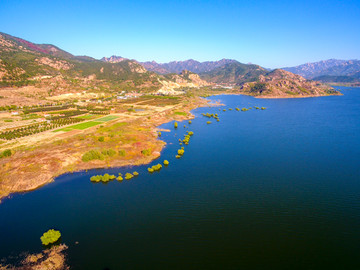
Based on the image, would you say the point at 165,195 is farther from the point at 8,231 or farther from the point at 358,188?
the point at 358,188

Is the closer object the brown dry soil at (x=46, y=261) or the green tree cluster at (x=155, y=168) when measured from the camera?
the brown dry soil at (x=46, y=261)

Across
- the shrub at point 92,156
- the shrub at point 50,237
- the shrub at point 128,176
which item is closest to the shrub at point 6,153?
the shrub at point 92,156

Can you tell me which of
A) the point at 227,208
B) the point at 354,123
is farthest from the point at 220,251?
the point at 354,123

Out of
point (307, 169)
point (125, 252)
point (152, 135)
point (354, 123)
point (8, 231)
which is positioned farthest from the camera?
point (354, 123)

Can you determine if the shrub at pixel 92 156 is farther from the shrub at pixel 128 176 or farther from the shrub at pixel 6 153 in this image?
the shrub at pixel 6 153

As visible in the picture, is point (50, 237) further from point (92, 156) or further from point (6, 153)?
point (6, 153)
